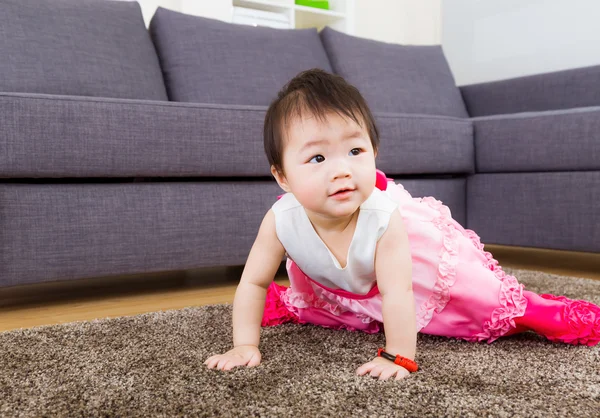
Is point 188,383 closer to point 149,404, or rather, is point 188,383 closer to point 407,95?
point 149,404

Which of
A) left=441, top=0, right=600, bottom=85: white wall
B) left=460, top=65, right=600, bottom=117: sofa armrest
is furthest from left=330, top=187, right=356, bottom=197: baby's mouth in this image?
left=441, top=0, right=600, bottom=85: white wall

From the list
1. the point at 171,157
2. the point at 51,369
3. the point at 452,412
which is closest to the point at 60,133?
the point at 171,157

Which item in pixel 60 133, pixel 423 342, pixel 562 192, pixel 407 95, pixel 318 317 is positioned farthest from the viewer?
pixel 407 95

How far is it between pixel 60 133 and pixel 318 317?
2.36 feet

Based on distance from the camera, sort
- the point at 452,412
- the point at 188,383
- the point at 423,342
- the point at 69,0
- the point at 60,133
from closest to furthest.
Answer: the point at 452,412
the point at 188,383
the point at 423,342
the point at 60,133
the point at 69,0

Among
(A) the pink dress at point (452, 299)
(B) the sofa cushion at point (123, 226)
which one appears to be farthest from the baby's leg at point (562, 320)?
(B) the sofa cushion at point (123, 226)

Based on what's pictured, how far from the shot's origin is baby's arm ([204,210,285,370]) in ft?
2.79

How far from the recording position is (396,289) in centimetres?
80

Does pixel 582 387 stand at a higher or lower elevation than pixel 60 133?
lower

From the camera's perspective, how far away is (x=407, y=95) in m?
2.38

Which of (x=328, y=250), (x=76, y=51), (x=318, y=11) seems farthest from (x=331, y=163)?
(x=318, y=11)

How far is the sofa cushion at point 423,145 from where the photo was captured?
5.77ft

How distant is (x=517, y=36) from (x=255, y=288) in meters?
2.82

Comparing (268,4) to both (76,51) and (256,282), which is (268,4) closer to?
(76,51)
